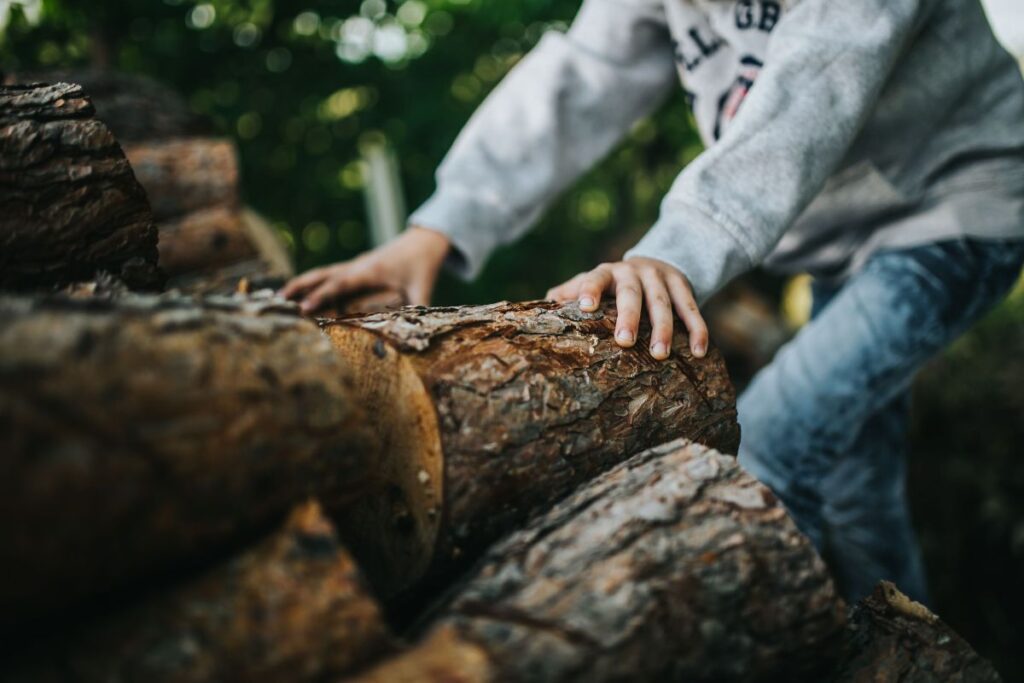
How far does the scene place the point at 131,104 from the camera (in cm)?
270

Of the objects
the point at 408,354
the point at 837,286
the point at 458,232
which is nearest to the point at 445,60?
the point at 458,232

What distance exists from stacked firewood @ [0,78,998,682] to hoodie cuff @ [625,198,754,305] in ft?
0.52

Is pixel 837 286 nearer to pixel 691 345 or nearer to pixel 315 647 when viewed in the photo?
pixel 691 345

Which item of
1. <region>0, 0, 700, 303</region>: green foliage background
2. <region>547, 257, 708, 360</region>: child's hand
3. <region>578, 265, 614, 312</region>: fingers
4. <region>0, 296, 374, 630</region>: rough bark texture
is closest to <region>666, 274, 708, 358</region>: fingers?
<region>547, 257, 708, 360</region>: child's hand

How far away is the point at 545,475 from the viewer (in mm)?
1094

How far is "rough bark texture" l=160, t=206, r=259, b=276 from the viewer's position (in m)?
2.22

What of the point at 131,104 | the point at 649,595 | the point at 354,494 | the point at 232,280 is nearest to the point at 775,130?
the point at 649,595

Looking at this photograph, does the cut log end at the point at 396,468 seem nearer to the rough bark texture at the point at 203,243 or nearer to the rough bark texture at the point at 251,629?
the rough bark texture at the point at 251,629

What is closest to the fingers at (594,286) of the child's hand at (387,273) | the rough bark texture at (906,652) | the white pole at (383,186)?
the child's hand at (387,273)

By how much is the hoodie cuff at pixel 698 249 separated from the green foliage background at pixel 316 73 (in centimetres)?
236

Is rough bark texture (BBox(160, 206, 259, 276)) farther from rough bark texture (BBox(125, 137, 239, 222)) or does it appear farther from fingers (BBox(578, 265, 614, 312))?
fingers (BBox(578, 265, 614, 312))

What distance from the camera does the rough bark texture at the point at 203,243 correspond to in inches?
87.6

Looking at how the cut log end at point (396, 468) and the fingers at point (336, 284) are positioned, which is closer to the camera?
the cut log end at point (396, 468)

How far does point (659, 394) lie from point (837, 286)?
1.05 meters
